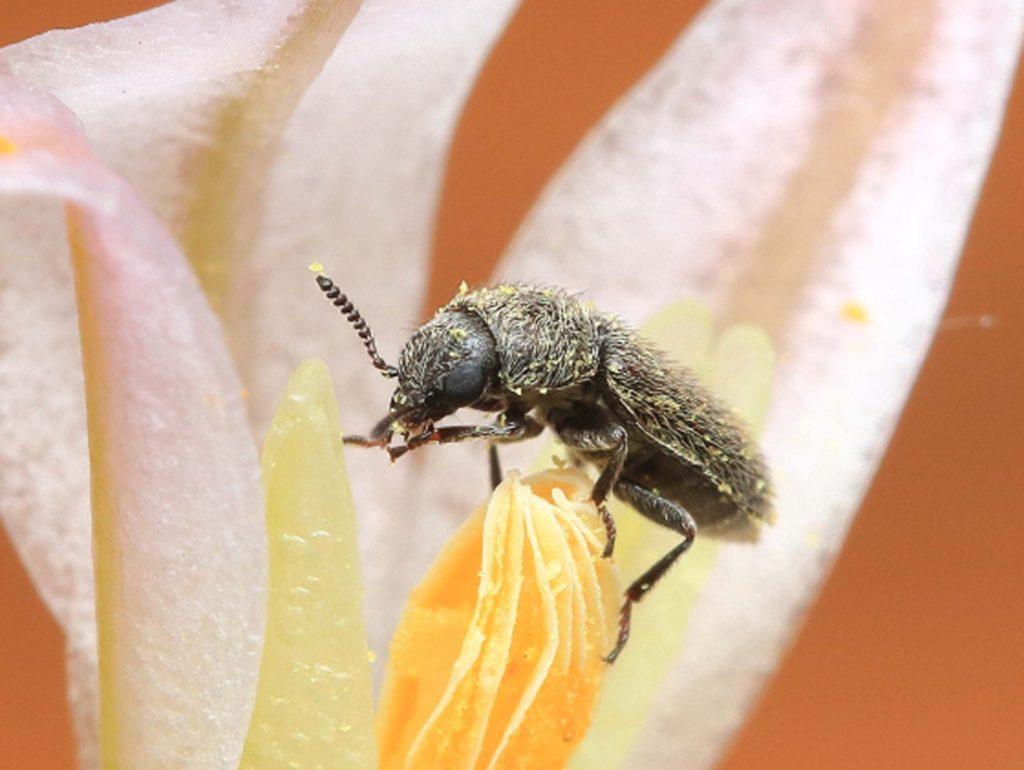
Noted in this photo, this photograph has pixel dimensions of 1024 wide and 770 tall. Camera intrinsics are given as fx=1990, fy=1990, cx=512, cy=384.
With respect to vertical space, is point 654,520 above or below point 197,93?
below

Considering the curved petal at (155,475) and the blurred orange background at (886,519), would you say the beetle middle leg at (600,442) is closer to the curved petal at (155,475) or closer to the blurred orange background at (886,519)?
the curved petal at (155,475)

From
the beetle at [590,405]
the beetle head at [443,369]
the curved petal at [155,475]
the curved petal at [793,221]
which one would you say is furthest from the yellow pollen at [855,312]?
the curved petal at [155,475]

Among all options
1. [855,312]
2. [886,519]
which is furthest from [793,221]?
[886,519]

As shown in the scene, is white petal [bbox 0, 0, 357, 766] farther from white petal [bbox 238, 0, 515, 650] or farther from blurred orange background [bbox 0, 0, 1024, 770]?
blurred orange background [bbox 0, 0, 1024, 770]

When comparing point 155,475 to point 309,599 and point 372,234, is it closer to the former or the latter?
point 309,599

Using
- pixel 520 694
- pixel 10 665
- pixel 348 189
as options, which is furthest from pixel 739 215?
pixel 10 665

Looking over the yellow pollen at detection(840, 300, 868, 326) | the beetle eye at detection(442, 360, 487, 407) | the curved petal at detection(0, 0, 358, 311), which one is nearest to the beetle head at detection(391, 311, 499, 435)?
the beetle eye at detection(442, 360, 487, 407)

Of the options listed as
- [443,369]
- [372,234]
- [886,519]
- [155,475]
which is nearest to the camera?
[155,475]
